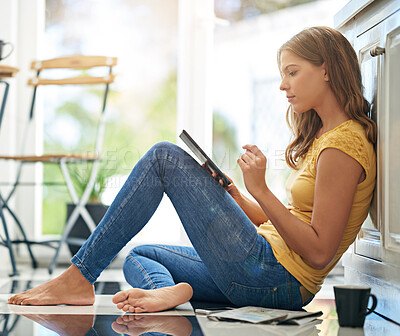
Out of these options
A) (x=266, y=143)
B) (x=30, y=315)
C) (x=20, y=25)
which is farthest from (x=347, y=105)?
(x=20, y=25)

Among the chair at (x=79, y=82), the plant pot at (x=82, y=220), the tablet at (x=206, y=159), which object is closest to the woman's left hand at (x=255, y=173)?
the tablet at (x=206, y=159)

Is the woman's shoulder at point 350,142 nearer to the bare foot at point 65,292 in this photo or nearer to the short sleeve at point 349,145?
the short sleeve at point 349,145

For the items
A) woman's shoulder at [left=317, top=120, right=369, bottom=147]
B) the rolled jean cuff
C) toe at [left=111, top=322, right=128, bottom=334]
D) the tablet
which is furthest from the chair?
woman's shoulder at [left=317, top=120, right=369, bottom=147]

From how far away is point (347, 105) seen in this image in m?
1.49

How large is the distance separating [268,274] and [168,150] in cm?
42

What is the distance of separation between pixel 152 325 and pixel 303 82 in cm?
75

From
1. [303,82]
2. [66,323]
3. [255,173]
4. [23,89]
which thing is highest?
[23,89]

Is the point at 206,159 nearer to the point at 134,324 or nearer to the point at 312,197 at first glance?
the point at 312,197

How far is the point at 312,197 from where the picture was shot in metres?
1.45

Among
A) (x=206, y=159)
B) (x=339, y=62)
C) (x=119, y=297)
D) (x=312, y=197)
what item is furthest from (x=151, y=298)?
(x=339, y=62)

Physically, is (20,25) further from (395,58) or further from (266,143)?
(395,58)

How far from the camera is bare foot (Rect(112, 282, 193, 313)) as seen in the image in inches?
57.9

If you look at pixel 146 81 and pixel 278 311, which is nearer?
pixel 278 311

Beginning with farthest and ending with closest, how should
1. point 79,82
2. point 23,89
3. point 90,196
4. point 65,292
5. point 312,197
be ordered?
point 23,89 < point 90,196 < point 79,82 < point 65,292 < point 312,197
